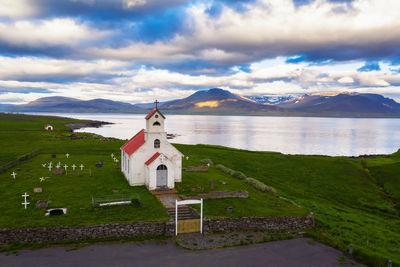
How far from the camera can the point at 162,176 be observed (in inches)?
1358

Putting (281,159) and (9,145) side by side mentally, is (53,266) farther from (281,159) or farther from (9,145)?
(9,145)

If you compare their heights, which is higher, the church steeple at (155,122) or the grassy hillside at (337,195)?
the church steeple at (155,122)

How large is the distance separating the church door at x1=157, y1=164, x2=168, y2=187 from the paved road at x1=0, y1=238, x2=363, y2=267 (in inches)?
464

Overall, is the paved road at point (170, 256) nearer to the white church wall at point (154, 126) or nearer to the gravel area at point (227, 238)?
the gravel area at point (227, 238)

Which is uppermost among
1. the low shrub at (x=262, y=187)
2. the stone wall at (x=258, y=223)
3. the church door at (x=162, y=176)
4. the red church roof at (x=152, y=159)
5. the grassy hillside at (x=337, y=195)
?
the red church roof at (x=152, y=159)

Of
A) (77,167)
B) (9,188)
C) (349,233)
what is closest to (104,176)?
(77,167)

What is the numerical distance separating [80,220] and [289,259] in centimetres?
1751

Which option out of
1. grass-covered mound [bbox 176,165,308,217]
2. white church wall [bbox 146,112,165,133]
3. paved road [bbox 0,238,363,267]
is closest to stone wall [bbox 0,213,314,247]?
grass-covered mound [bbox 176,165,308,217]

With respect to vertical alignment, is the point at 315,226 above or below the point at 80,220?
below

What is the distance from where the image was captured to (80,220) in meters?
23.9

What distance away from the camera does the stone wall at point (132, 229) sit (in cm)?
2198

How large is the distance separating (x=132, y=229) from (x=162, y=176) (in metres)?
11.1

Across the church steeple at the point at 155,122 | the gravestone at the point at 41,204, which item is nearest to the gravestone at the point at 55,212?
the gravestone at the point at 41,204

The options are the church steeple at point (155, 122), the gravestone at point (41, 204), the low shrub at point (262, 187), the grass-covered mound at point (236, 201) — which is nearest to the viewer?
the gravestone at point (41, 204)
